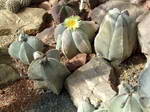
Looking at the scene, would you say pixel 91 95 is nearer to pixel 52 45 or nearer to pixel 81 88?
pixel 81 88

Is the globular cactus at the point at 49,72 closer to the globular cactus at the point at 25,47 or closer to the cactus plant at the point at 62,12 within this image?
the globular cactus at the point at 25,47

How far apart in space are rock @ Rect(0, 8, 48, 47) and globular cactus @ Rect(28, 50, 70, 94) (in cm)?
78

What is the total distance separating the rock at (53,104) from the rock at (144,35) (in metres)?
0.71

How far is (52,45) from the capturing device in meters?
4.27

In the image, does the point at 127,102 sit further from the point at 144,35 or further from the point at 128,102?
the point at 144,35

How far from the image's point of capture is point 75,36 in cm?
383

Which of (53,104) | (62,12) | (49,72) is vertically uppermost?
(62,12)

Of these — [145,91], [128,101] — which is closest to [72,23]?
[128,101]

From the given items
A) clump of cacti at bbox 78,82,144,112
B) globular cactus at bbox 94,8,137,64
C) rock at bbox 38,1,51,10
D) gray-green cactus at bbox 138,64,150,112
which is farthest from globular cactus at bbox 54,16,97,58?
gray-green cactus at bbox 138,64,150,112

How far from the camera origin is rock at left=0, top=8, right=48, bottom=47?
4.51 metres

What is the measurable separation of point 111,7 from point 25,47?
0.83 meters

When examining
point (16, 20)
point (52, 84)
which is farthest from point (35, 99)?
point (16, 20)

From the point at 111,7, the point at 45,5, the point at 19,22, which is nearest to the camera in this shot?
the point at 111,7

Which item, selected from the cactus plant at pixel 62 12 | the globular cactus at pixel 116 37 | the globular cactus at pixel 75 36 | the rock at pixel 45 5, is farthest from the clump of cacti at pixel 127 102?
the rock at pixel 45 5
